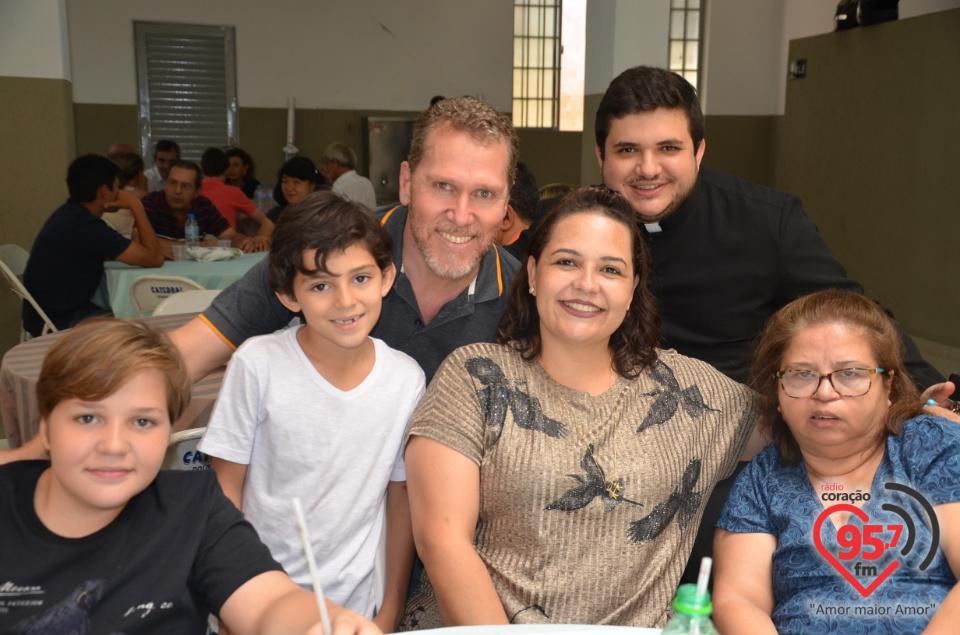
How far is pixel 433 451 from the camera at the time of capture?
1.62m

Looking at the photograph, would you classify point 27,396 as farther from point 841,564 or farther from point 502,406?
point 841,564

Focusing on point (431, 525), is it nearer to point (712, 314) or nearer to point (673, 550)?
point (673, 550)

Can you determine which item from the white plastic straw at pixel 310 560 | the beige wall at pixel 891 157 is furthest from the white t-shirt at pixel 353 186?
the white plastic straw at pixel 310 560

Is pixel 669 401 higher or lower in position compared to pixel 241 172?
Result: lower

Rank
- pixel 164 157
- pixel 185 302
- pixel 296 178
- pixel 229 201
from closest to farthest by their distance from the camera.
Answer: pixel 185 302
pixel 296 178
pixel 229 201
pixel 164 157

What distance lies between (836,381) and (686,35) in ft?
30.7

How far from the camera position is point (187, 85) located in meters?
9.23

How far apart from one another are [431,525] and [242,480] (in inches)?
17.9

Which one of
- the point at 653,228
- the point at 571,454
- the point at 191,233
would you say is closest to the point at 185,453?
the point at 571,454

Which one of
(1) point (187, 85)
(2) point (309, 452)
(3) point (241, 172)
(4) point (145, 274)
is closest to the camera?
(2) point (309, 452)

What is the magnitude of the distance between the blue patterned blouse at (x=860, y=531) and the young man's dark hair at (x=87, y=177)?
13.2 ft

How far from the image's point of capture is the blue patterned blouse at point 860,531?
57.1 inches

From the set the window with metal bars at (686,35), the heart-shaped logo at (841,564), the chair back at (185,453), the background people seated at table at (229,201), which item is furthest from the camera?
the window with metal bars at (686,35)

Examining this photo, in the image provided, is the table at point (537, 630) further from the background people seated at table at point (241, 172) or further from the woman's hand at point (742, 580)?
the background people seated at table at point (241, 172)
